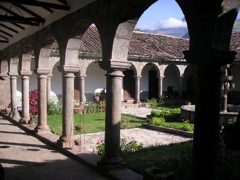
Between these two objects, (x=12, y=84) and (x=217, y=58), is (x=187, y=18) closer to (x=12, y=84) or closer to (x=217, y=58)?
(x=217, y=58)

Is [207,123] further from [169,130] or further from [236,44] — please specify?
[236,44]

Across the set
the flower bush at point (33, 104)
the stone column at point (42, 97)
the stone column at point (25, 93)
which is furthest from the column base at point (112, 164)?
the flower bush at point (33, 104)

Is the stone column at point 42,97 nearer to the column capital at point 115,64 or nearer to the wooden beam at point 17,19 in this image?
the wooden beam at point 17,19

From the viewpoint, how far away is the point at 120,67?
486cm

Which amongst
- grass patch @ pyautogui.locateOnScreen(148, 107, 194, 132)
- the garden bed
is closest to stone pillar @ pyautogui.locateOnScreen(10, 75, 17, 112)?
the garden bed

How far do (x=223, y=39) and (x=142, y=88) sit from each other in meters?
19.1

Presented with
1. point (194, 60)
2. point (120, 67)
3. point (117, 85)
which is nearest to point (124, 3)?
point (120, 67)

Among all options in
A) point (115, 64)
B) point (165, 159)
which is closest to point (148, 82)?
point (165, 159)

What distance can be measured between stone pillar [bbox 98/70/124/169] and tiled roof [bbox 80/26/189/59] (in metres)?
11.7

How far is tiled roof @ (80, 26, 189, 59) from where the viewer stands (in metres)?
17.5

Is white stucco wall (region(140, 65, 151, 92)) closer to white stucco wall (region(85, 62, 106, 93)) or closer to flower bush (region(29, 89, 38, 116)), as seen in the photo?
Result: white stucco wall (region(85, 62, 106, 93))

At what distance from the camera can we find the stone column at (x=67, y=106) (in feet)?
22.0

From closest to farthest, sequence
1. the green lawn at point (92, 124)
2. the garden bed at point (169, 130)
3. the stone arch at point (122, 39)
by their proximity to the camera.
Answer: the stone arch at point (122, 39) → the garden bed at point (169, 130) → the green lawn at point (92, 124)

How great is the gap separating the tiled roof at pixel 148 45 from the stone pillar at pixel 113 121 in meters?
11.7
